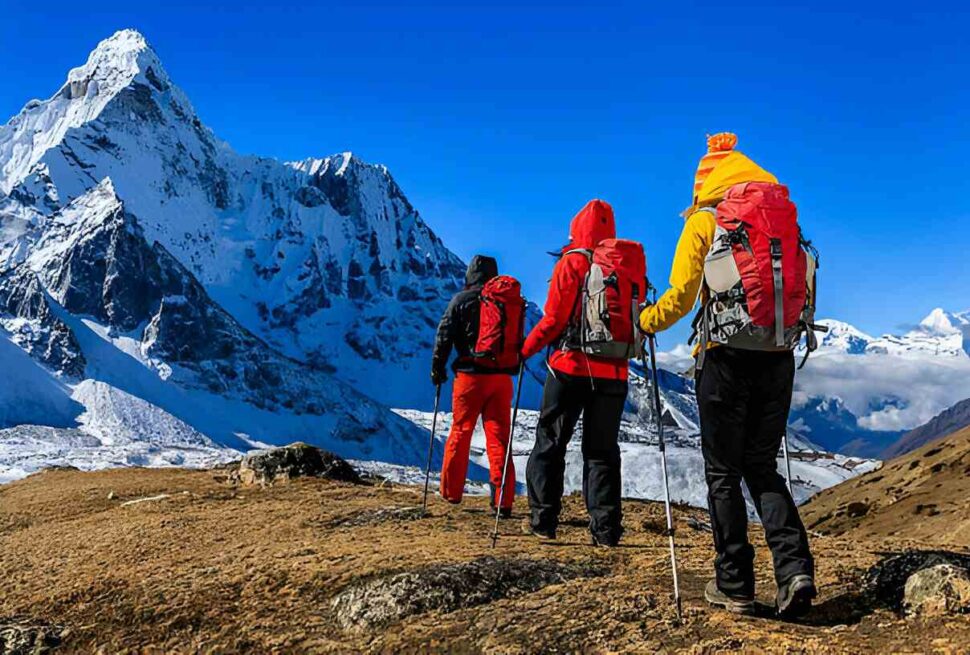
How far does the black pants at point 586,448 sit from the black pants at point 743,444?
2901 millimetres

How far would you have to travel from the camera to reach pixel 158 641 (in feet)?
24.0

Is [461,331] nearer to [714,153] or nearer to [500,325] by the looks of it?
[500,325]

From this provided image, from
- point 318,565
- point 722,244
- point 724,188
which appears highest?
point 724,188

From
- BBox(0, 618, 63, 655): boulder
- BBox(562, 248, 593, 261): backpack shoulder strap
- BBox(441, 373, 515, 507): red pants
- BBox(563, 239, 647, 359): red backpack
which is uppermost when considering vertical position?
BBox(562, 248, 593, 261): backpack shoulder strap

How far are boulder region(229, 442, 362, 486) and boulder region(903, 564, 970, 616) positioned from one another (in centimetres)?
1332

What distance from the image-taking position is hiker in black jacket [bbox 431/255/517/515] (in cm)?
1278

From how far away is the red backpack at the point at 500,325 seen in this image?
12.6 metres

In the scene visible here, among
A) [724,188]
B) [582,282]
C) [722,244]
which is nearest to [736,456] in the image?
[722,244]

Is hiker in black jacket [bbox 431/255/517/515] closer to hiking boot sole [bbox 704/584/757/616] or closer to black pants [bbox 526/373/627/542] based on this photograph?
black pants [bbox 526/373/627/542]

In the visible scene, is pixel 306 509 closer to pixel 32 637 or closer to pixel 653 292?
pixel 32 637

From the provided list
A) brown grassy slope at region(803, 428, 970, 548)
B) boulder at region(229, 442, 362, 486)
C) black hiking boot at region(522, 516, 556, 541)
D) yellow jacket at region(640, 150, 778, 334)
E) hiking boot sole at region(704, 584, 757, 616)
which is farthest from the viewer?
boulder at region(229, 442, 362, 486)

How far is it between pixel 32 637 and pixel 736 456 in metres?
6.58

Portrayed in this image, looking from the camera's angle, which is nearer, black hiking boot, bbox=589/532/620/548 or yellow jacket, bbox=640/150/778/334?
yellow jacket, bbox=640/150/778/334

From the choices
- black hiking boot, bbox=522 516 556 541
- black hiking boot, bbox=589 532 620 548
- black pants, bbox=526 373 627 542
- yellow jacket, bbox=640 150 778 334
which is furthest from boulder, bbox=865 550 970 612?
black hiking boot, bbox=522 516 556 541
